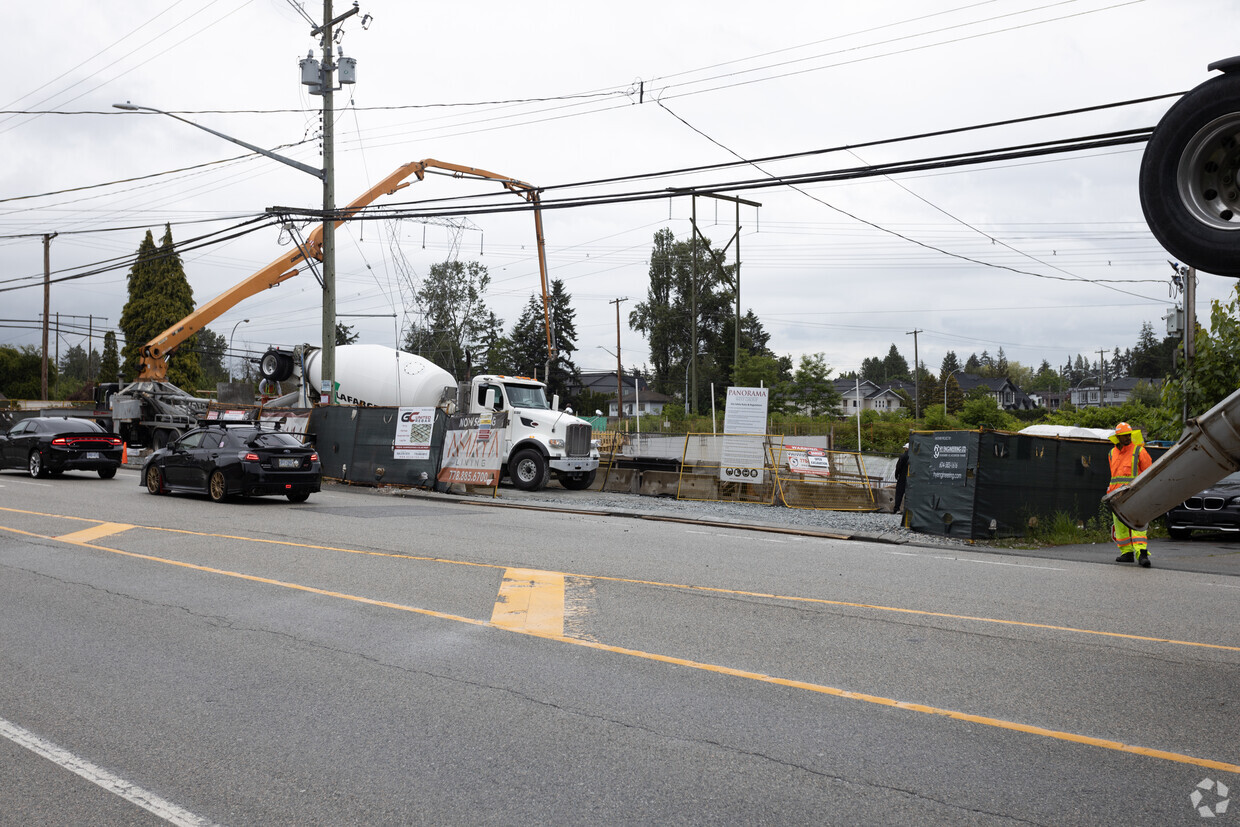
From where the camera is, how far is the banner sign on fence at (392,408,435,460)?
2189 cm

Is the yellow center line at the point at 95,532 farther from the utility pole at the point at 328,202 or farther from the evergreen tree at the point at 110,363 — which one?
the evergreen tree at the point at 110,363

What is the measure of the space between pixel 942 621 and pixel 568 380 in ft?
255

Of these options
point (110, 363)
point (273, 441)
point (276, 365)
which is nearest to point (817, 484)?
point (273, 441)

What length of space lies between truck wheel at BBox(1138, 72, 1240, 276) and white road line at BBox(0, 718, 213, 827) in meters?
6.59

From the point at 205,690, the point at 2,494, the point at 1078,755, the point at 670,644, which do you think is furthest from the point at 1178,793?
the point at 2,494

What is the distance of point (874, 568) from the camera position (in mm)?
10930

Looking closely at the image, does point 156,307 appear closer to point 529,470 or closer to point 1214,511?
point 529,470

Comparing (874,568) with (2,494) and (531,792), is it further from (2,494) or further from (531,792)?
(2,494)

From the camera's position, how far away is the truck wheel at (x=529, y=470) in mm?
22734

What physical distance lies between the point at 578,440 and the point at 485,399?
101 inches

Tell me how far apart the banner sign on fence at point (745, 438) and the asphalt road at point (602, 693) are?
10.4m

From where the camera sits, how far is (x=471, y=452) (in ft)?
70.2

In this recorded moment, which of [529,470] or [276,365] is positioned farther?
[276,365]

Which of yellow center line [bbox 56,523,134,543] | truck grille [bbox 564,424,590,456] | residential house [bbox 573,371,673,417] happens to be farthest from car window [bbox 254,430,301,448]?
residential house [bbox 573,371,673,417]
